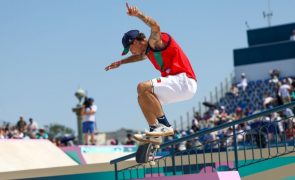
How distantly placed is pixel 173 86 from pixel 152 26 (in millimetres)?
776

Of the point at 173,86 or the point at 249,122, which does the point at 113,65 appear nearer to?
the point at 173,86

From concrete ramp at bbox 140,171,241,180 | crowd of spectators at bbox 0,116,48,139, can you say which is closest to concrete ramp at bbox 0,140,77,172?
crowd of spectators at bbox 0,116,48,139

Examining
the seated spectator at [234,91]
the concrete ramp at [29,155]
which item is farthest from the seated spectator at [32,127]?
the seated spectator at [234,91]

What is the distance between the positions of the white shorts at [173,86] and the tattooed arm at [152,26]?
42 cm

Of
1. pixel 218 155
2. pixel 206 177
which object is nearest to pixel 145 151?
pixel 206 177

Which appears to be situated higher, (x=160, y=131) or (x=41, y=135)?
(x=41, y=135)

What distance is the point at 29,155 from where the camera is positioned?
709 inches

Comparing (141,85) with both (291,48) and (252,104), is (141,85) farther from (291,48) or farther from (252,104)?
(291,48)

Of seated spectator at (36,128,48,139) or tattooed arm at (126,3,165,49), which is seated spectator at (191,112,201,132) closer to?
seated spectator at (36,128,48,139)

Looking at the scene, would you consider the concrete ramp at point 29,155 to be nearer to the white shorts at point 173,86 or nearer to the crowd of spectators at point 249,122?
the crowd of spectators at point 249,122

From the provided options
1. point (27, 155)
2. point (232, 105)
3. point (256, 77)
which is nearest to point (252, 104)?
point (232, 105)

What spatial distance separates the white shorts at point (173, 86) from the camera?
807 centimetres

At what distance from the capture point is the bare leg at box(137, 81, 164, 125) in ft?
26.4

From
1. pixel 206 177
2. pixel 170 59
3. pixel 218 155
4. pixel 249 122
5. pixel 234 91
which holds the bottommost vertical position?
pixel 206 177
